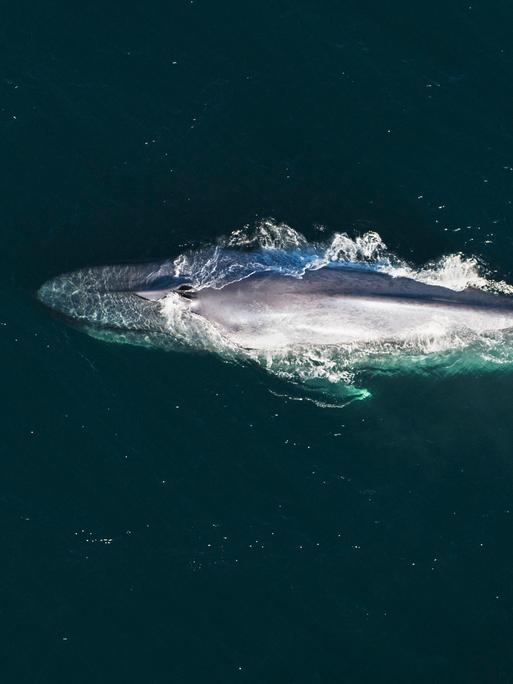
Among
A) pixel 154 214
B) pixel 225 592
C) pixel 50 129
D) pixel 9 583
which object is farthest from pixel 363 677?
pixel 50 129

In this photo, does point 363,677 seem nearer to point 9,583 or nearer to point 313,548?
point 313,548

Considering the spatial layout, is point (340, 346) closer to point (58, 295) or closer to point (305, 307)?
point (305, 307)

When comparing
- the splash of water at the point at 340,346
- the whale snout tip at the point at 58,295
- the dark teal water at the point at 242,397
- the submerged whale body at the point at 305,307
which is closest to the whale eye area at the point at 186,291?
the submerged whale body at the point at 305,307

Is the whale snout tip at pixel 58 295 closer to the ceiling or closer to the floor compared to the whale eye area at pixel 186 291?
closer to the floor

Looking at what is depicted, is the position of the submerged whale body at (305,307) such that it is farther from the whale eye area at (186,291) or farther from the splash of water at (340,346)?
the splash of water at (340,346)

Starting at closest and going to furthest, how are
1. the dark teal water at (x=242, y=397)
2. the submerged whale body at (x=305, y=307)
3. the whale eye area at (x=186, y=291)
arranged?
the dark teal water at (x=242, y=397), the submerged whale body at (x=305, y=307), the whale eye area at (x=186, y=291)

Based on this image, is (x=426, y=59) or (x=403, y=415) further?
(x=426, y=59)
